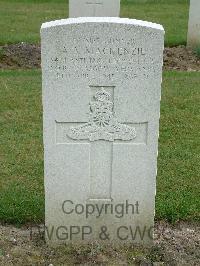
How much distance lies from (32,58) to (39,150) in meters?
4.24

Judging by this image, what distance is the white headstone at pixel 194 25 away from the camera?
35.4 ft

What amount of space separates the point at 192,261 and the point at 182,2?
1507 centimetres

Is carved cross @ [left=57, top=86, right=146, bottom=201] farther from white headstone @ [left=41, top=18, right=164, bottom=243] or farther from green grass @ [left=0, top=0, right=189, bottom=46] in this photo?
green grass @ [left=0, top=0, right=189, bottom=46]

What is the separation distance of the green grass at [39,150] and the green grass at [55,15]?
2.97 meters

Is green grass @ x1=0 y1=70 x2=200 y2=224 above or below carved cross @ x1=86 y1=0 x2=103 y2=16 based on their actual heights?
below

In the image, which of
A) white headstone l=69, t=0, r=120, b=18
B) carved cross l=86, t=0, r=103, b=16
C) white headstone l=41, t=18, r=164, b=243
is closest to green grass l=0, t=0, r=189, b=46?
white headstone l=69, t=0, r=120, b=18

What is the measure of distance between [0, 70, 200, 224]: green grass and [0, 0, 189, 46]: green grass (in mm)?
2967

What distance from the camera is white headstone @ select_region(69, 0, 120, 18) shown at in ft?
34.9

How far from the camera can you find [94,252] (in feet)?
13.2

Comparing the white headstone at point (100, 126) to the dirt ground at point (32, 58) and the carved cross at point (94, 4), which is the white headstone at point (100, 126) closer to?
the dirt ground at point (32, 58)

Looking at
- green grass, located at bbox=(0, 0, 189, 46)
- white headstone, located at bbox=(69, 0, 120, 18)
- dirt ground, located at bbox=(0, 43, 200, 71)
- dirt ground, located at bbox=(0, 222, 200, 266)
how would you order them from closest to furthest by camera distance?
dirt ground, located at bbox=(0, 222, 200, 266)
dirt ground, located at bbox=(0, 43, 200, 71)
white headstone, located at bbox=(69, 0, 120, 18)
green grass, located at bbox=(0, 0, 189, 46)

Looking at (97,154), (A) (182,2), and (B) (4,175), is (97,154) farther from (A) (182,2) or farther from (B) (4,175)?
(A) (182,2)

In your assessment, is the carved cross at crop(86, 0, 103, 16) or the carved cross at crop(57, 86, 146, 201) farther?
the carved cross at crop(86, 0, 103, 16)

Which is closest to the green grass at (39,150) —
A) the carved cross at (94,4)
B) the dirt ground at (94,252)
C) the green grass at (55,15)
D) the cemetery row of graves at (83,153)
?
the cemetery row of graves at (83,153)
